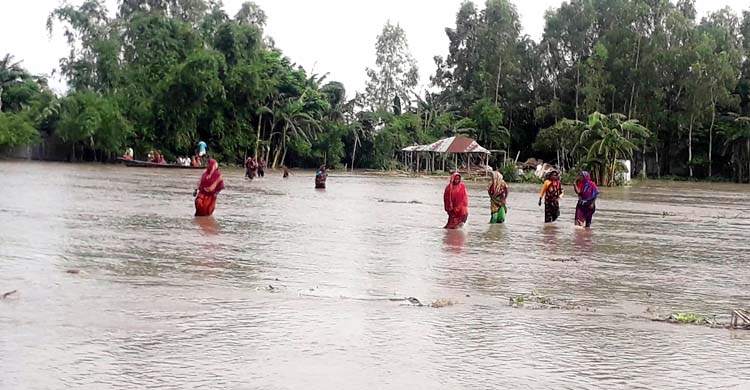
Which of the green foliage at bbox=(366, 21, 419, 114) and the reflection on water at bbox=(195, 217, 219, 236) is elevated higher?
the green foliage at bbox=(366, 21, 419, 114)

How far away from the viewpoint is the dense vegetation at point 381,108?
5106 cm

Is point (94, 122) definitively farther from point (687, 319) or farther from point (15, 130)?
point (687, 319)


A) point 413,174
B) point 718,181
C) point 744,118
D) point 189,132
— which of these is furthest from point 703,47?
point 189,132

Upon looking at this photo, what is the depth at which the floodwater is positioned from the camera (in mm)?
5316

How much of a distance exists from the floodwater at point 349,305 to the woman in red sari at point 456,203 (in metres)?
0.39

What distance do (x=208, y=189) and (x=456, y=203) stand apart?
4.75m

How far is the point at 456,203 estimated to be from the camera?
51.6 feet

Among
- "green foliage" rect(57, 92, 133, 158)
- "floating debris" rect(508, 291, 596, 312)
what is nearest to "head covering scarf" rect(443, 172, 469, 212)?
"floating debris" rect(508, 291, 596, 312)

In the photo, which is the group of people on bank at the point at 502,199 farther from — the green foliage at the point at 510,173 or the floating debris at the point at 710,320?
the green foliage at the point at 510,173

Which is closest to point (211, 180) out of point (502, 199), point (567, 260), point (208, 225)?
point (208, 225)

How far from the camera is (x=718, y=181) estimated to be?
56.6 meters

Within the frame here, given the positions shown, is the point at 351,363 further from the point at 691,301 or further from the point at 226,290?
the point at 691,301

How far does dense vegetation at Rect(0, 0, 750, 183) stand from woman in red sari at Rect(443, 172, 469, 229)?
30.5 metres

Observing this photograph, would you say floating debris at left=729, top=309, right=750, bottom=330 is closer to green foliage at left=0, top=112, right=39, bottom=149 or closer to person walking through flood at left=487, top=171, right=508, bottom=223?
person walking through flood at left=487, top=171, right=508, bottom=223
